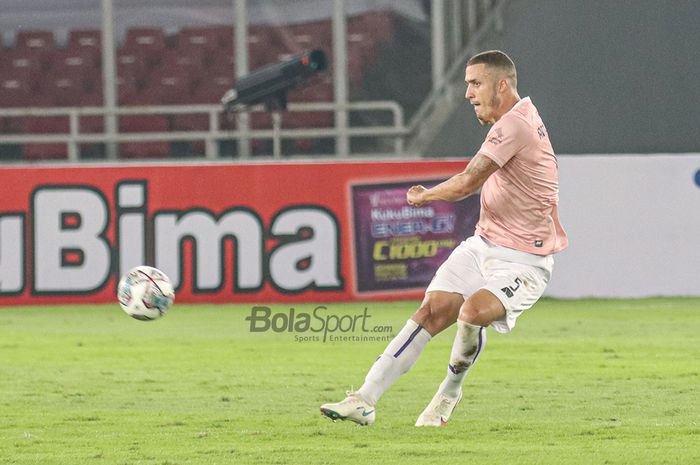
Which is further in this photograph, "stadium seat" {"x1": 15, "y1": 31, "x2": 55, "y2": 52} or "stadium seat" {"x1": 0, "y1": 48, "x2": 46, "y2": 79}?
"stadium seat" {"x1": 15, "y1": 31, "x2": 55, "y2": 52}

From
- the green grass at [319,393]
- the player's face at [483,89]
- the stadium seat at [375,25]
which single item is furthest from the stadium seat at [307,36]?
the player's face at [483,89]

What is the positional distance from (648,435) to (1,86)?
14431mm

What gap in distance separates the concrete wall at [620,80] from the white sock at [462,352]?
904cm

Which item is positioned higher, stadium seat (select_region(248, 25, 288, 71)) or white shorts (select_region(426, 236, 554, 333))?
stadium seat (select_region(248, 25, 288, 71))

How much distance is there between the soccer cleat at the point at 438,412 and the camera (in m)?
7.28

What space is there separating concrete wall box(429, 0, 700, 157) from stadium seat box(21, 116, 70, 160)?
5.22 metres

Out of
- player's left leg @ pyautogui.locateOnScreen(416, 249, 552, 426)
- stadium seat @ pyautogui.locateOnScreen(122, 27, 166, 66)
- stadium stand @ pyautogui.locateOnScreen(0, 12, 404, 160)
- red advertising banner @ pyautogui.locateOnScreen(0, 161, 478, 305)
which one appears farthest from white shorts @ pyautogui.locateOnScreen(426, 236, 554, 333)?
stadium seat @ pyautogui.locateOnScreen(122, 27, 166, 66)

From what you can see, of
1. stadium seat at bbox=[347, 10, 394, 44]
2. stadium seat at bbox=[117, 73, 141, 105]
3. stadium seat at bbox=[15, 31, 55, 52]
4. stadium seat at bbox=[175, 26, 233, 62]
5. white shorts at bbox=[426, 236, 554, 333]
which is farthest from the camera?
stadium seat at bbox=[15, 31, 55, 52]

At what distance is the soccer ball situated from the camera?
349 inches

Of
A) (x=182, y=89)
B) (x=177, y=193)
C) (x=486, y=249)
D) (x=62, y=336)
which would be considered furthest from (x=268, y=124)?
(x=486, y=249)

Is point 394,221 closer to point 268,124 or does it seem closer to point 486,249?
point 268,124

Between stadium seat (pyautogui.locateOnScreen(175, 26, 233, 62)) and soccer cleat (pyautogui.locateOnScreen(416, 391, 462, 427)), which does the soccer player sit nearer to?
soccer cleat (pyautogui.locateOnScreen(416, 391, 462, 427))

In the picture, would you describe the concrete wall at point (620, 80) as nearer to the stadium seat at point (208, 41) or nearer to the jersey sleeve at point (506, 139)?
the stadium seat at point (208, 41)

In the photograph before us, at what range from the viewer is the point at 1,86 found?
64.8ft
